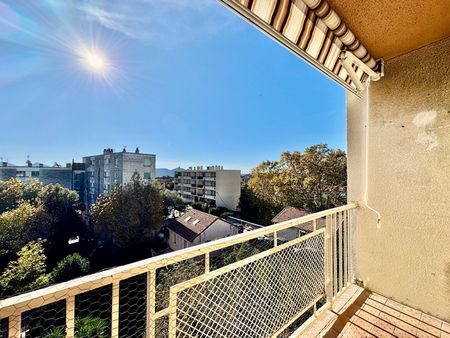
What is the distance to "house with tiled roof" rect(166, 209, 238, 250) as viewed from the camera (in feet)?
39.4

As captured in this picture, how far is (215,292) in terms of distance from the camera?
1.02 m

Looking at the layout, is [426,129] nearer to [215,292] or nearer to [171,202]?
[215,292]

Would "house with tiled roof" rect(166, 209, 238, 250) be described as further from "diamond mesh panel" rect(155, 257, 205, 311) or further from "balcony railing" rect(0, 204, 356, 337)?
"balcony railing" rect(0, 204, 356, 337)

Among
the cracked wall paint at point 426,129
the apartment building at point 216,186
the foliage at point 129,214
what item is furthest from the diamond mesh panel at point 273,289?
the apartment building at point 216,186

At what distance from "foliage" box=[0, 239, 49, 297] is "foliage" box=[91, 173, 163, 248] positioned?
12.3 feet

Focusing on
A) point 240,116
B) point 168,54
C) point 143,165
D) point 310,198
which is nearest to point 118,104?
point 143,165

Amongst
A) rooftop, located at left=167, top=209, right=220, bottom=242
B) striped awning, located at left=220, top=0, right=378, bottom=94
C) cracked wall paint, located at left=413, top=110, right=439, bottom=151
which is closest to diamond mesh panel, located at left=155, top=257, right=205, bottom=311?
striped awning, located at left=220, top=0, right=378, bottom=94

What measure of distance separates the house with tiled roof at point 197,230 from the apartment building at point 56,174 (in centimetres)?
1907

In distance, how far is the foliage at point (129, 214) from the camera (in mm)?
13070

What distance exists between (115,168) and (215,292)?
73.1 feet

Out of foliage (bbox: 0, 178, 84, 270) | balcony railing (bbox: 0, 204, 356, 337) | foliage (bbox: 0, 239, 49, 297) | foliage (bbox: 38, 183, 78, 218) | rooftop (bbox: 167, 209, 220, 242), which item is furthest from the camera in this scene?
foliage (bbox: 38, 183, 78, 218)

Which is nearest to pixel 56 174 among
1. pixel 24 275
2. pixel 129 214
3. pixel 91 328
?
pixel 129 214

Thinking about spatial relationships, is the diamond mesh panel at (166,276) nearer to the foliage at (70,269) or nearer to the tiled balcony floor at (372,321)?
the tiled balcony floor at (372,321)

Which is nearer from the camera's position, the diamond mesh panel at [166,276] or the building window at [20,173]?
the diamond mesh panel at [166,276]
